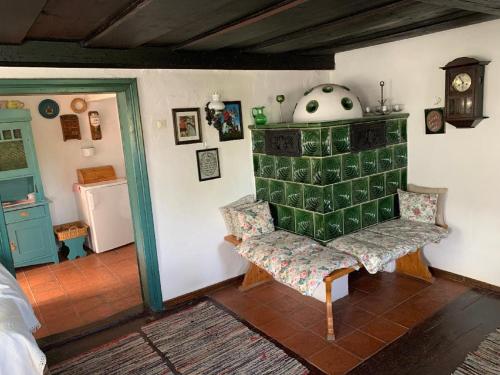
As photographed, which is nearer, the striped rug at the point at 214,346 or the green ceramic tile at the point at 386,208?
the striped rug at the point at 214,346

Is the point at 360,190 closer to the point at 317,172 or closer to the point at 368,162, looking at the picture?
the point at 368,162

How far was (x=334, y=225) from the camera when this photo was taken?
3352mm

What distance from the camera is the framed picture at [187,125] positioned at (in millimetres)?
3359

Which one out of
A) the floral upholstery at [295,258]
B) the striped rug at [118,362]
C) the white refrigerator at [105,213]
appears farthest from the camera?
the white refrigerator at [105,213]

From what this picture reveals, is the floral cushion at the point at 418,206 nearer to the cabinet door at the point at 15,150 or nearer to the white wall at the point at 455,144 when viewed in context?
the white wall at the point at 455,144

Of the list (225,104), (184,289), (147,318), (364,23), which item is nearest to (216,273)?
(184,289)

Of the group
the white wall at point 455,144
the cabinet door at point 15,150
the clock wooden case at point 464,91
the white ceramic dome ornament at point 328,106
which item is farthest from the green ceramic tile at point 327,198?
the cabinet door at point 15,150

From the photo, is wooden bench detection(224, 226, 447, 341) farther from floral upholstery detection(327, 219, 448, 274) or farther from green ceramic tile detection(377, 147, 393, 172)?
green ceramic tile detection(377, 147, 393, 172)

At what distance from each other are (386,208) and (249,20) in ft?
7.51

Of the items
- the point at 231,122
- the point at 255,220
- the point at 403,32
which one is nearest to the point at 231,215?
the point at 255,220

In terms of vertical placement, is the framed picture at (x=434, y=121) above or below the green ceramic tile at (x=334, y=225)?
above

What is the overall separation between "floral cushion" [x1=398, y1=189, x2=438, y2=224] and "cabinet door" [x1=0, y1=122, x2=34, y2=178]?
4098 millimetres

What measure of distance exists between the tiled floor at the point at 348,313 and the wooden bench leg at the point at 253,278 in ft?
0.25

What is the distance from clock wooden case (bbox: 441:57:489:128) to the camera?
9.96 ft
